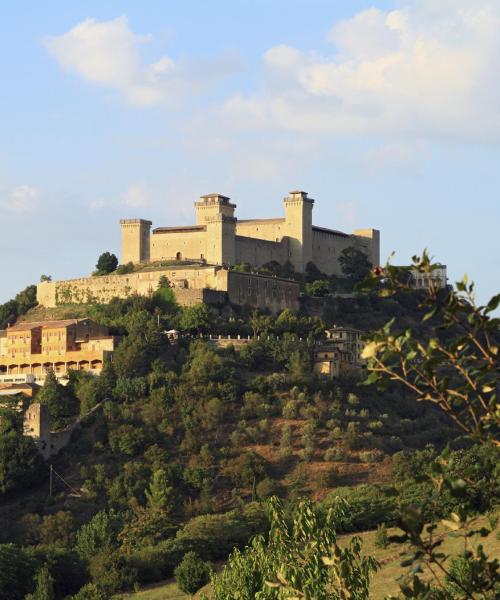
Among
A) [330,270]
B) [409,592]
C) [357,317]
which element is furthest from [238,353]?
[409,592]

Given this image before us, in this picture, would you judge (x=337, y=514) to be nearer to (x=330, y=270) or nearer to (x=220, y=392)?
(x=220, y=392)

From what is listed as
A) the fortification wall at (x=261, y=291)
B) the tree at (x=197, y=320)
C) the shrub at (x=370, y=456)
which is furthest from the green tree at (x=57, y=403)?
the shrub at (x=370, y=456)

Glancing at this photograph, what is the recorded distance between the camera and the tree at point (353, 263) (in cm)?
8681

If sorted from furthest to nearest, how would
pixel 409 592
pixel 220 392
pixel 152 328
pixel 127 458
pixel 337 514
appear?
pixel 152 328, pixel 220 392, pixel 127 458, pixel 337 514, pixel 409 592

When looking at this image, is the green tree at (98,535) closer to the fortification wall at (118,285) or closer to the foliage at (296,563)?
the fortification wall at (118,285)

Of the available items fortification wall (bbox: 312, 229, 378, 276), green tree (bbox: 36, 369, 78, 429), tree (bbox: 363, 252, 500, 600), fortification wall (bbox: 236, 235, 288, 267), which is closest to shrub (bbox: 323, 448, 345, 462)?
green tree (bbox: 36, 369, 78, 429)

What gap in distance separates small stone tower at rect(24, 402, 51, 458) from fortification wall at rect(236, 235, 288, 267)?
23.4m

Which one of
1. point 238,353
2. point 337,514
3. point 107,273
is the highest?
point 107,273

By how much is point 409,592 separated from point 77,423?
5596 centimetres

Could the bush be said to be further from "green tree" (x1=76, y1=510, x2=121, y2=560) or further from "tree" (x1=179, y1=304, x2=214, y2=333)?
"tree" (x1=179, y1=304, x2=214, y2=333)

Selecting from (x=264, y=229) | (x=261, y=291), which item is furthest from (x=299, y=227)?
(x=261, y=291)

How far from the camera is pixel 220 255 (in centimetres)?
8025

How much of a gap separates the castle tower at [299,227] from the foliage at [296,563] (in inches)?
2336

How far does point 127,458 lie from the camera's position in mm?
60000
